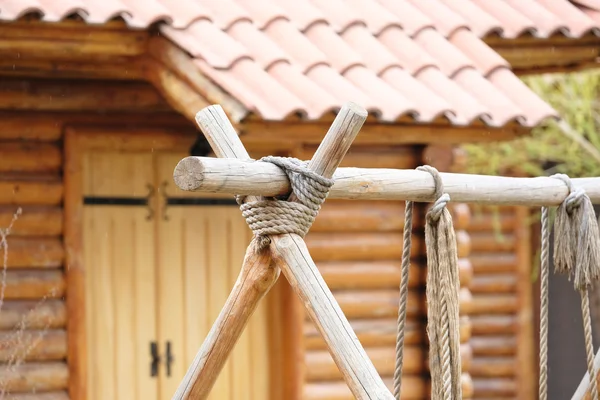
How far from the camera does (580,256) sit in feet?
13.2

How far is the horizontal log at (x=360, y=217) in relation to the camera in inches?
240

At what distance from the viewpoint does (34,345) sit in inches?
221

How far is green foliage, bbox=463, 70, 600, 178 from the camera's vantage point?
947 cm

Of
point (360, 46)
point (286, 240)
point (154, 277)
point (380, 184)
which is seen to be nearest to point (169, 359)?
point (154, 277)

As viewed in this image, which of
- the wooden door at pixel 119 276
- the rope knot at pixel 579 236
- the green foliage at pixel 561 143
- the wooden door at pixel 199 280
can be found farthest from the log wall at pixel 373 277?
the green foliage at pixel 561 143

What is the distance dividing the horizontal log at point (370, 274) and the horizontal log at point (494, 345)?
369cm

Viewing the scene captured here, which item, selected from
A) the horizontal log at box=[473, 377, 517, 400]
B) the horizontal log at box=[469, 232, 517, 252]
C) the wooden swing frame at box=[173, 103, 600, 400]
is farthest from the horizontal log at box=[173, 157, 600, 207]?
the horizontal log at box=[473, 377, 517, 400]

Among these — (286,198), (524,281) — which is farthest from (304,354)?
(524,281)

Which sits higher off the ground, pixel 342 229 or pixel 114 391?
pixel 342 229

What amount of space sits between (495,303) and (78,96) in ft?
17.1

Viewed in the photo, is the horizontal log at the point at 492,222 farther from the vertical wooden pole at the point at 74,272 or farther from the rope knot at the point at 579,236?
the rope knot at the point at 579,236

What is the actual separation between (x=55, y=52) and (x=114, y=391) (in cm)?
206

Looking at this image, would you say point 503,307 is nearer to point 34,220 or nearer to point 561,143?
point 561,143

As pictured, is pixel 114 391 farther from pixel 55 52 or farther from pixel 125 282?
pixel 55 52
